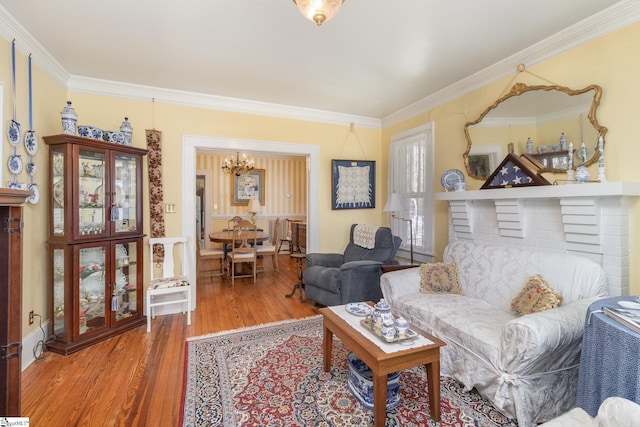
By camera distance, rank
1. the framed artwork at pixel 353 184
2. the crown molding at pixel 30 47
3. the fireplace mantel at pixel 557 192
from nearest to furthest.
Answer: the fireplace mantel at pixel 557 192 → the crown molding at pixel 30 47 → the framed artwork at pixel 353 184

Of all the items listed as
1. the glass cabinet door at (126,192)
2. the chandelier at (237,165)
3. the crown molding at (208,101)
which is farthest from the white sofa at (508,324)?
the chandelier at (237,165)

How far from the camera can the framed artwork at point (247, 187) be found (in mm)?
7320

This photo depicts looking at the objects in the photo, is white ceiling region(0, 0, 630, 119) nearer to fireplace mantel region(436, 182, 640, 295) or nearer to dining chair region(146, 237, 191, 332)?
fireplace mantel region(436, 182, 640, 295)

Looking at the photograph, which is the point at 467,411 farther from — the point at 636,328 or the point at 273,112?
the point at 273,112

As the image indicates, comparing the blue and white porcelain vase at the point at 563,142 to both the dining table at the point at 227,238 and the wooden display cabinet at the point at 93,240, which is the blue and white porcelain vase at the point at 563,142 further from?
the dining table at the point at 227,238

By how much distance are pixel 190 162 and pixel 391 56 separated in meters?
2.54

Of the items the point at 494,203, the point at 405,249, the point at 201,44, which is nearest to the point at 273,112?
the point at 201,44

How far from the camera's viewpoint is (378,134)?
15.1 ft

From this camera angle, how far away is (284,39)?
7.68ft

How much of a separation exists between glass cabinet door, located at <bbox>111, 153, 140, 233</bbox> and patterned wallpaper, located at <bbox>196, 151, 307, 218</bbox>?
13.1 feet

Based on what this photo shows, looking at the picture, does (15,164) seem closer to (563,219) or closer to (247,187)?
(563,219)

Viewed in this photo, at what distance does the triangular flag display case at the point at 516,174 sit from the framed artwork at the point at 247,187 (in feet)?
18.6

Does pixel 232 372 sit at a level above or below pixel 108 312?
below

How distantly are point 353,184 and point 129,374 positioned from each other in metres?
3.42
